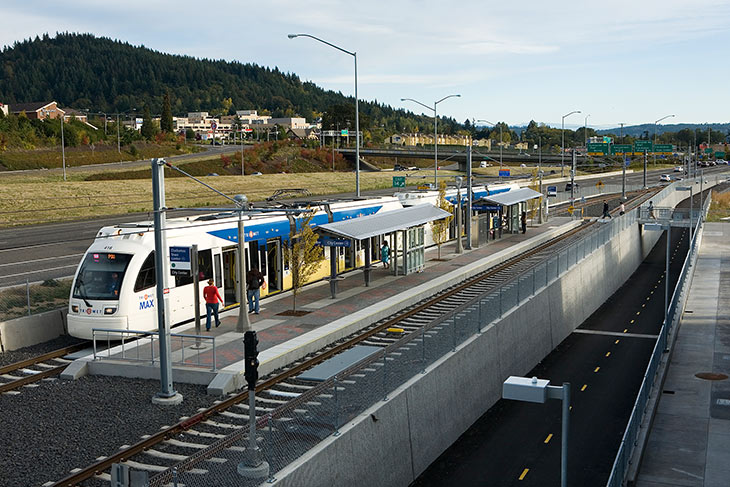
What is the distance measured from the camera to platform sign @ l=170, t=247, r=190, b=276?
18.8 metres

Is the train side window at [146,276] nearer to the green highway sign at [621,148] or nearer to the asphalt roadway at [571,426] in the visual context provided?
the asphalt roadway at [571,426]

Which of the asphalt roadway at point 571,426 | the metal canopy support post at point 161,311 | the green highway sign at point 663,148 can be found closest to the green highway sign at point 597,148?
the green highway sign at point 663,148

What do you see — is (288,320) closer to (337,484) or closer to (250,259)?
(250,259)

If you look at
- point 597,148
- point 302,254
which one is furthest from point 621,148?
point 302,254

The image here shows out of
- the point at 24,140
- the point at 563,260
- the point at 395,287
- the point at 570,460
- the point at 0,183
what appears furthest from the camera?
the point at 24,140

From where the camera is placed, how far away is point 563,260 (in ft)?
104

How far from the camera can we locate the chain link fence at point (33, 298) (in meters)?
22.8

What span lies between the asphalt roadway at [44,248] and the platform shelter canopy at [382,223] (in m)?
6.46

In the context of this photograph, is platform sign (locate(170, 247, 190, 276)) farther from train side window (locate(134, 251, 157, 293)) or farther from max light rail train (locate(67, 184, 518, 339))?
max light rail train (locate(67, 184, 518, 339))

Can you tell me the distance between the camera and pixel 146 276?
67.1 feet

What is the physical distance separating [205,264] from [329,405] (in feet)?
34.2

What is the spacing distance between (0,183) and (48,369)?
47.3 m

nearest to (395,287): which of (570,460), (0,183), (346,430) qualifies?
(570,460)

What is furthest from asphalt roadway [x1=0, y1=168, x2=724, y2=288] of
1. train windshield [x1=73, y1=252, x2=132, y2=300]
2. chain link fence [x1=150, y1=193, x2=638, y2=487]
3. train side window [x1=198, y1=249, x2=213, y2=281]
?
chain link fence [x1=150, y1=193, x2=638, y2=487]
